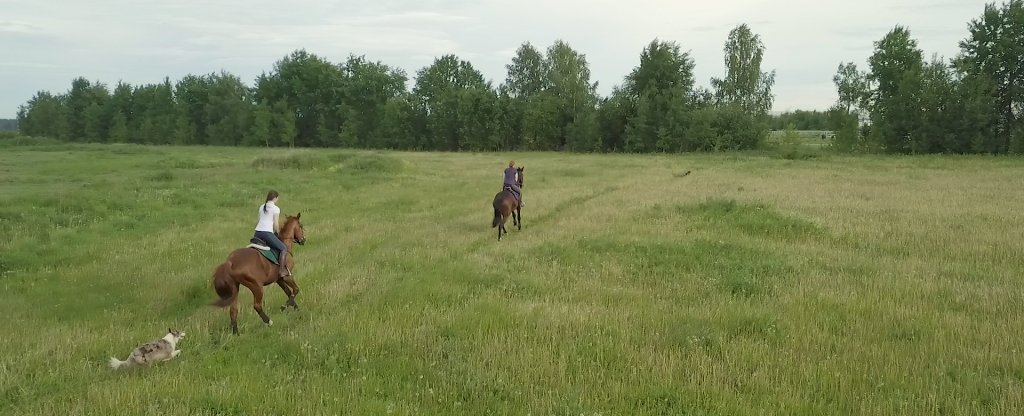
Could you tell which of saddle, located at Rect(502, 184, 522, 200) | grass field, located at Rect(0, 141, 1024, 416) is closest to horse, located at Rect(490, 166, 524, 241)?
saddle, located at Rect(502, 184, 522, 200)

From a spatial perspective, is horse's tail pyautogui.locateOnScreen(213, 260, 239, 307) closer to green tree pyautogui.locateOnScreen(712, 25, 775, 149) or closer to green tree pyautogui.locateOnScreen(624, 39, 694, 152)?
green tree pyautogui.locateOnScreen(624, 39, 694, 152)

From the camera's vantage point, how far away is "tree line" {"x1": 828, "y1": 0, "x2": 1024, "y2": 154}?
5050 cm

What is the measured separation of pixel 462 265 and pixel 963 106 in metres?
54.9

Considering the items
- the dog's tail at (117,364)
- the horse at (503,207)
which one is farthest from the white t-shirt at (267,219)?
the horse at (503,207)

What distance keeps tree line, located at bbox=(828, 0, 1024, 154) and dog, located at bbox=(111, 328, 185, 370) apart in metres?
59.6

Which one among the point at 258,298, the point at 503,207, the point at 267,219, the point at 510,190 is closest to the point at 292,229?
the point at 267,219

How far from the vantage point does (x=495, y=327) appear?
28.7ft

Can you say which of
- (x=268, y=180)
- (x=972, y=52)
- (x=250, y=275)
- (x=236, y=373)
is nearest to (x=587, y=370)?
(x=236, y=373)

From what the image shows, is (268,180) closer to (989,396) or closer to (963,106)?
(989,396)

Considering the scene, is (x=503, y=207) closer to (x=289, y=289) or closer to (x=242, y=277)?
(x=289, y=289)

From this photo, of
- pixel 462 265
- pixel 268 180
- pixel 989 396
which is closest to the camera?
pixel 989 396

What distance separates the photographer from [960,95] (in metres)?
51.7

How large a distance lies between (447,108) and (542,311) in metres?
77.9

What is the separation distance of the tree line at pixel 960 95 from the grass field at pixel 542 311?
118ft
